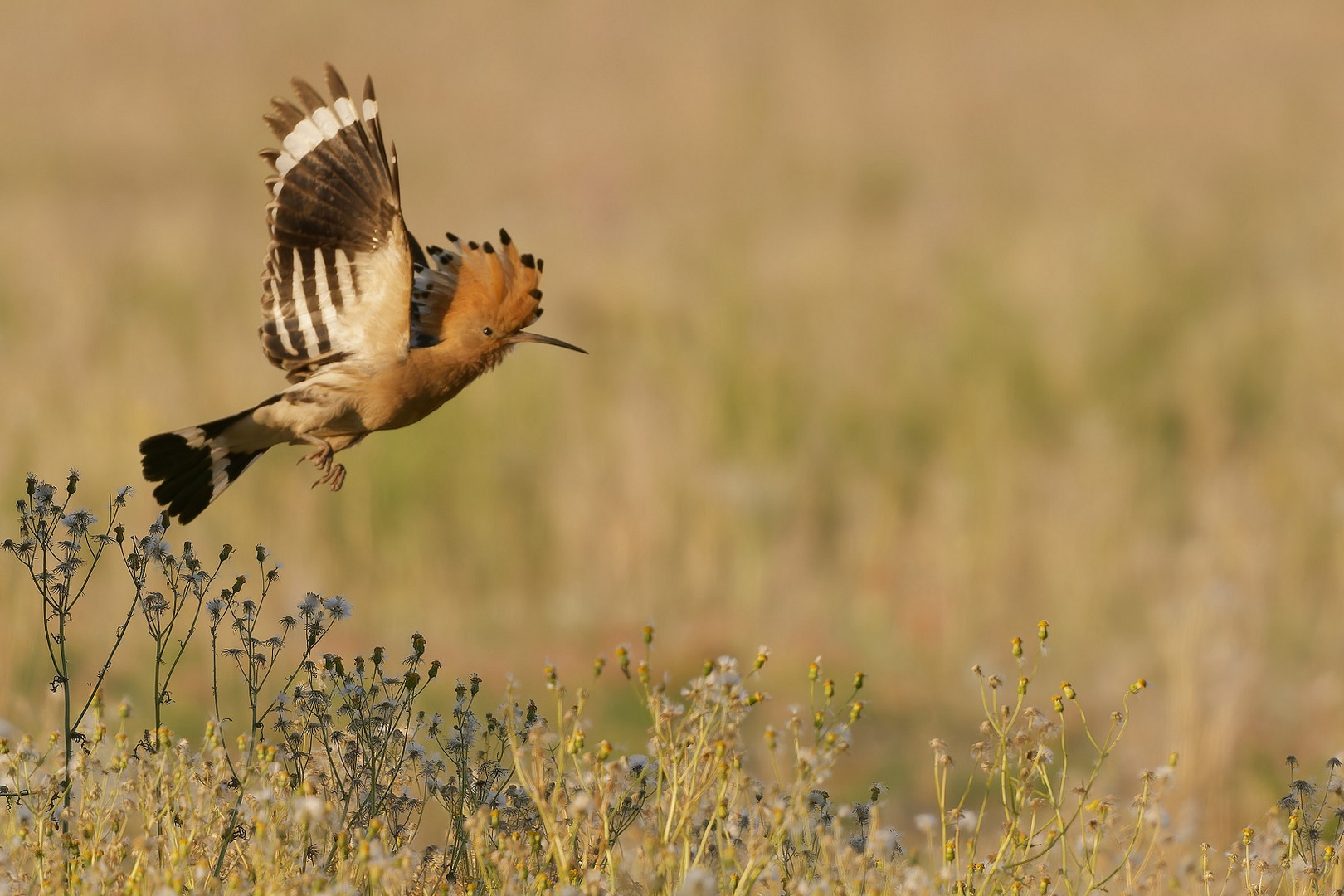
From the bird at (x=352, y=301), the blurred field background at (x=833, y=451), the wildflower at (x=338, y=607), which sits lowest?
the wildflower at (x=338, y=607)

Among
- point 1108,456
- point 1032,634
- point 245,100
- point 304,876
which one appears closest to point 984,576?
point 1032,634

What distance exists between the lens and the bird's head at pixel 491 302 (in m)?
3.69

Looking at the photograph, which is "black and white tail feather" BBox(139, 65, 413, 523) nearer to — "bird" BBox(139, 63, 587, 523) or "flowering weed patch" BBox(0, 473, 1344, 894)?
"bird" BBox(139, 63, 587, 523)

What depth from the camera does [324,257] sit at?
147 inches

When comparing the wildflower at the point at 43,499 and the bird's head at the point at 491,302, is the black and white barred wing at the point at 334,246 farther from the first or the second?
the wildflower at the point at 43,499

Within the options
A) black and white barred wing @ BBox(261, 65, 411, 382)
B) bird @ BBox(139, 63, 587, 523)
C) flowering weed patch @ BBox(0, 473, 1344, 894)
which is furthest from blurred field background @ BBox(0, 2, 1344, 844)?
flowering weed patch @ BBox(0, 473, 1344, 894)

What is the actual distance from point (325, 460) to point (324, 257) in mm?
488

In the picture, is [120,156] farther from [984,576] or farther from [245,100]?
[984,576]

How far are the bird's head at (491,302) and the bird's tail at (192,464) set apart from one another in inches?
21.7

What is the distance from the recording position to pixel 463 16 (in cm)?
3002

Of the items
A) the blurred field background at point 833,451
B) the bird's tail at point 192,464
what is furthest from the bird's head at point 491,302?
the blurred field background at point 833,451

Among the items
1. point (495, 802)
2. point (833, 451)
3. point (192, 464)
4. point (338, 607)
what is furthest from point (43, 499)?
point (833, 451)

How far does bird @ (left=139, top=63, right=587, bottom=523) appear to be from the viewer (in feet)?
12.0

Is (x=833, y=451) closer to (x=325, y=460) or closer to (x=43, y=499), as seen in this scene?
(x=325, y=460)
